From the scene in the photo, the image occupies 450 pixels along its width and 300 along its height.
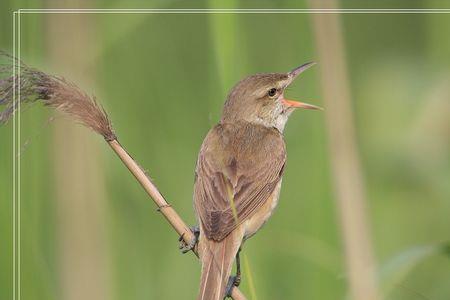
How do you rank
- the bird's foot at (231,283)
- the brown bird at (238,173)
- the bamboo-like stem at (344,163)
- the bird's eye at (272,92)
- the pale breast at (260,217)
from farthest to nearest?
the bird's eye at (272,92) < the pale breast at (260,217) < the brown bird at (238,173) < the bird's foot at (231,283) < the bamboo-like stem at (344,163)

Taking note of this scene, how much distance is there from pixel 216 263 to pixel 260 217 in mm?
583

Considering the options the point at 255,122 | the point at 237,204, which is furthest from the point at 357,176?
the point at 255,122

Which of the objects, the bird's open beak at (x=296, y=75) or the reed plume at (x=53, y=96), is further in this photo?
the bird's open beak at (x=296, y=75)

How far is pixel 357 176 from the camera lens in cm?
317

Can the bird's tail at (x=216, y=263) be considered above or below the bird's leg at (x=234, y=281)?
above

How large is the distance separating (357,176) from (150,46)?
2.46 m

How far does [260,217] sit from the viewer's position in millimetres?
4031

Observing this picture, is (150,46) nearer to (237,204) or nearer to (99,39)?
(99,39)

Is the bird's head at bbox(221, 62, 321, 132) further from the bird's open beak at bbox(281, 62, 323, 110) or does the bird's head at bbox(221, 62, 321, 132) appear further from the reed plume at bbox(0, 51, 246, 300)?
the reed plume at bbox(0, 51, 246, 300)

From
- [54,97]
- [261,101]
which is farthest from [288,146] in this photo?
[54,97]

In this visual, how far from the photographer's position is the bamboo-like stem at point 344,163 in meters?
2.94

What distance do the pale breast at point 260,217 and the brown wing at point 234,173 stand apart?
34 mm

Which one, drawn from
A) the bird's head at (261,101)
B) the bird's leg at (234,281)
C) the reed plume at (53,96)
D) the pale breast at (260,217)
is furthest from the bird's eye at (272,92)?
the reed plume at (53,96)

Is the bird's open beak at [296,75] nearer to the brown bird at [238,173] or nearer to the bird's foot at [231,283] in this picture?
the brown bird at [238,173]
